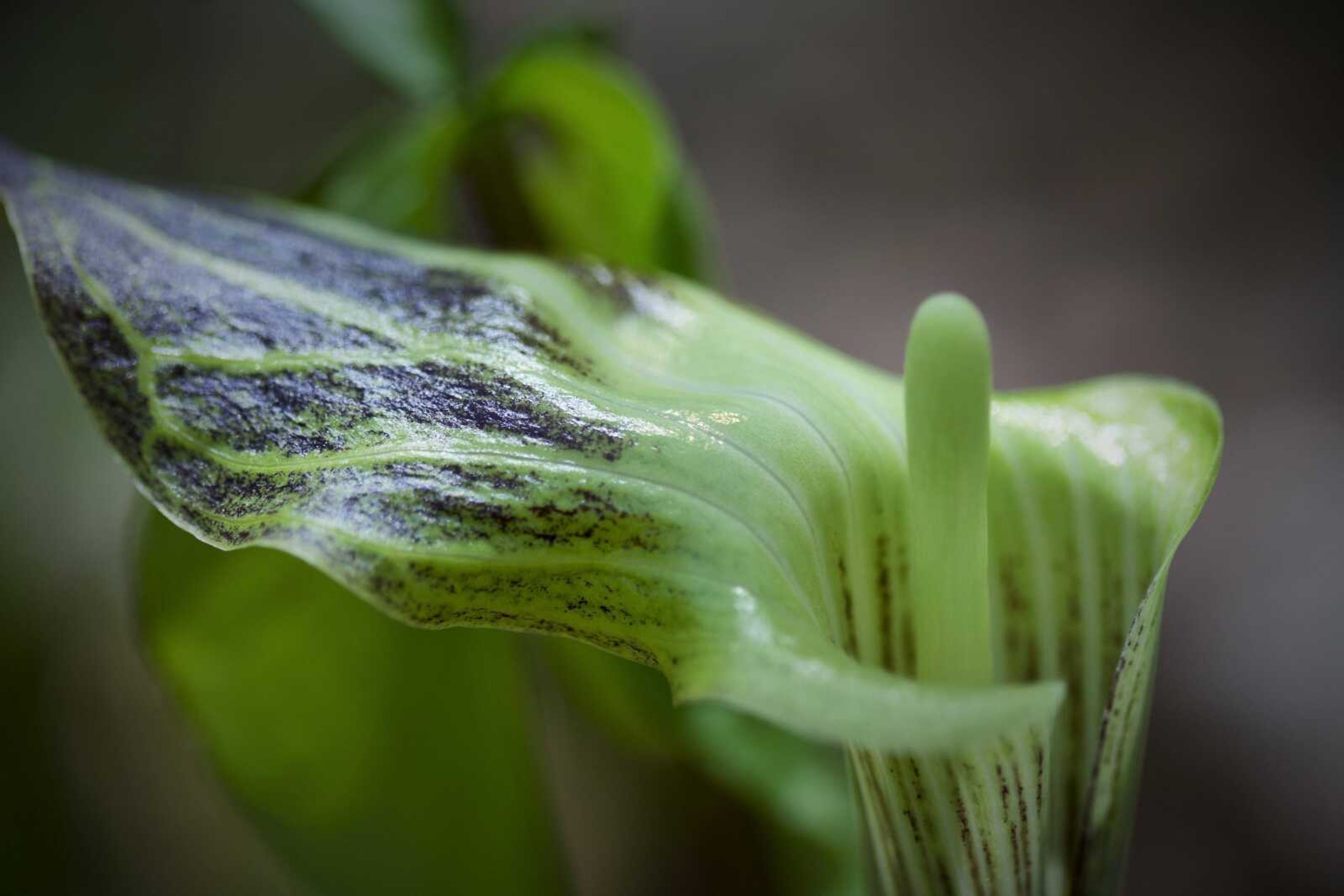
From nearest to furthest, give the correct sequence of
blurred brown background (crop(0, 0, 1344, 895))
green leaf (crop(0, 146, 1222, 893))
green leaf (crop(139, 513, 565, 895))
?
green leaf (crop(0, 146, 1222, 893)), green leaf (crop(139, 513, 565, 895)), blurred brown background (crop(0, 0, 1344, 895))

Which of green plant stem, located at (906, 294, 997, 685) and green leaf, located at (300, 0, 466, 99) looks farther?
green leaf, located at (300, 0, 466, 99)

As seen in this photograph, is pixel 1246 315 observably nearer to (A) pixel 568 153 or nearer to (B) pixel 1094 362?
(B) pixel 1094 362

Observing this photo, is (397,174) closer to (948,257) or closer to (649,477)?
(649,477)

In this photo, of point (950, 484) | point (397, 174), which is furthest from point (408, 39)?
point (950, 484)

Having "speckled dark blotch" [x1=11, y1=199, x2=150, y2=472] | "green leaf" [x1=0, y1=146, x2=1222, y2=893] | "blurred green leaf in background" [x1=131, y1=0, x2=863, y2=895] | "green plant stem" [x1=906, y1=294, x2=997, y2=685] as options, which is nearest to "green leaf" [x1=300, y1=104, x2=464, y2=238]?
"blurred green leaf in background" [x1=131, y1=0, x2=863, y2=895]

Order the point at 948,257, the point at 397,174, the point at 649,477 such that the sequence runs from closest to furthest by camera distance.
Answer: the point at 649,477
the point at 397,174
the point at 948,257

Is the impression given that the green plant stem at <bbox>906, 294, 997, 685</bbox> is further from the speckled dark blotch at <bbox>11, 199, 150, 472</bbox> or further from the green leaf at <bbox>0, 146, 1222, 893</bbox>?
the speckled dark blotch at <bbox>11, 199, 150, 472</bbox>

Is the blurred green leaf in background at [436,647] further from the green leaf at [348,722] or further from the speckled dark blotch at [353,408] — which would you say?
the speckled dark blotch at [353,408]
